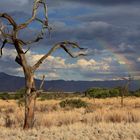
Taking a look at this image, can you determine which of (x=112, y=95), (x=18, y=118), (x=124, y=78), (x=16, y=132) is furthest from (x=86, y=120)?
(x=112, y=95)

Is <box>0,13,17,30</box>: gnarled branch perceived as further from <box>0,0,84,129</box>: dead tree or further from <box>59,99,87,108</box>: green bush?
<box>59,99,87,108</box>: green bush

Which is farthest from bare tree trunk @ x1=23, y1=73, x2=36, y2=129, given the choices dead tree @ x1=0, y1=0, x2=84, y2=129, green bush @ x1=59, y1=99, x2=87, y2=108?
green bush @ x1=59, y1=99, x2=87, y2=108

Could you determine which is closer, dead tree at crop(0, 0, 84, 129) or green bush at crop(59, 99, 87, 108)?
dead tree at crop(0, 0, 84, 129)

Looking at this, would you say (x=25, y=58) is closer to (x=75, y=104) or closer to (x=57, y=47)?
(x=57, y=47)

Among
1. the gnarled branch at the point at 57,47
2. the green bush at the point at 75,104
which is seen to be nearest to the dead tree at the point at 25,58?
the gnarled branch at the point at 57,47

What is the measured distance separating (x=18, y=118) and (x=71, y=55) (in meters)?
6.96

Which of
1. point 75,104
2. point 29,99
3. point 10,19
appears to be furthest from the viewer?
point 75,104

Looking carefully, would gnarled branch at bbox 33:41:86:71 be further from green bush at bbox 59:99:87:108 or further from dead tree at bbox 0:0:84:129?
green bush at bbox 59:99:87:108

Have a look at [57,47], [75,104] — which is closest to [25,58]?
[57,47]

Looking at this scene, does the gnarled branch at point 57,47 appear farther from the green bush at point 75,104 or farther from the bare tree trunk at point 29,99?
the green bush at point 75,104

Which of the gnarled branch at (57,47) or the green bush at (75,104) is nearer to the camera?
the gnarled branch at (57,47)

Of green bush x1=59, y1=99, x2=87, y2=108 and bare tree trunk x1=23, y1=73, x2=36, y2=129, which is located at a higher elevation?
bare tree trunk x1=23, y1=73, x2=36, y2=129

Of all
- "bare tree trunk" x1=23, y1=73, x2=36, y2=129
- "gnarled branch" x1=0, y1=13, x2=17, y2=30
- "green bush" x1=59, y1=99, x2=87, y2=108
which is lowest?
"green bush" x1=59, y1=99, x2=87, y2=108

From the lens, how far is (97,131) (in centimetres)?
1930
